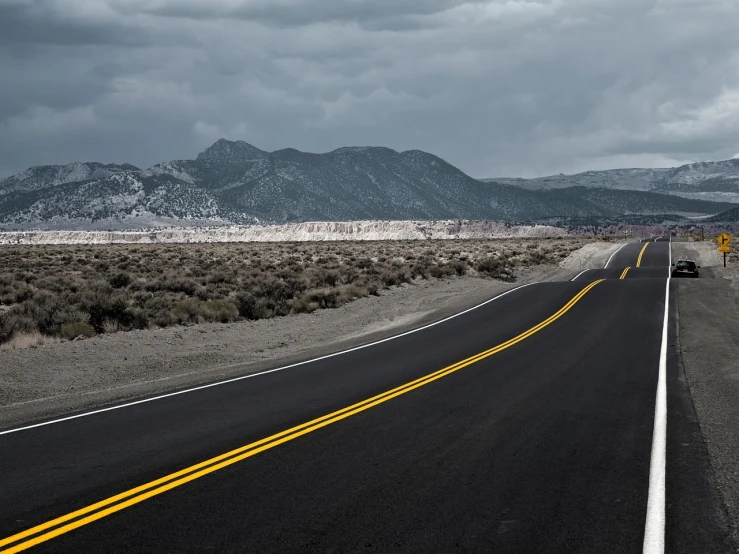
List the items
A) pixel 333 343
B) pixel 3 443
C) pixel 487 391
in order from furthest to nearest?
1. pixel 333 343
2. pixel 487 391
3. pixel 3 443

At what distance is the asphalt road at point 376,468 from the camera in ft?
19.6

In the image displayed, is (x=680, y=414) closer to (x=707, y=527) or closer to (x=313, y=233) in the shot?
(x=707, y=527)

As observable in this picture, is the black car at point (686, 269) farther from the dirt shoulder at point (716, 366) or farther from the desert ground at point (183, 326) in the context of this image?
the desert ground at point (183, 326)

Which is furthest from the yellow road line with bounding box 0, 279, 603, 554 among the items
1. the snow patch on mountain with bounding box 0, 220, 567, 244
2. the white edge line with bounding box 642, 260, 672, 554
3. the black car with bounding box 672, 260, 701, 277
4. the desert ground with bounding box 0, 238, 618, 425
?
the snow patch on mountain with bounding box 0, 220, 567, 244

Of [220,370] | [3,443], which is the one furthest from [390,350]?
[3,443]

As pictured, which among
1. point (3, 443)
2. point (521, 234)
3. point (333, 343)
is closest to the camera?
point (3, 443)

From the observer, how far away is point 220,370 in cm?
1589

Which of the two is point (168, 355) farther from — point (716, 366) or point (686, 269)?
point (686, 269)

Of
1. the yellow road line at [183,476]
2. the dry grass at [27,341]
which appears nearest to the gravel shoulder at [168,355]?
the dry grass at [27,341]

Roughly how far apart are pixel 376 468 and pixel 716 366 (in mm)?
10370

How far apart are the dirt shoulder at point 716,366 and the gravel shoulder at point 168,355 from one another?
8.60 metres

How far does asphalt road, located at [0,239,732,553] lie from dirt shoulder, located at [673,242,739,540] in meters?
0.22

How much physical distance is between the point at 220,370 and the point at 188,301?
973cm

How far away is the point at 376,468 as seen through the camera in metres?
7.81
